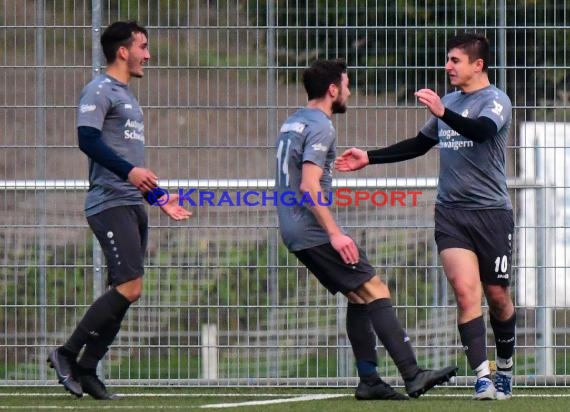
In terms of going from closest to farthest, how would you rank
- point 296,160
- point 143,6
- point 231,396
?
point 296,160
point 231,396
point 143,6

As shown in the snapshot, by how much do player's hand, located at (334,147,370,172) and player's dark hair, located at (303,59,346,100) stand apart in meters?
0.41

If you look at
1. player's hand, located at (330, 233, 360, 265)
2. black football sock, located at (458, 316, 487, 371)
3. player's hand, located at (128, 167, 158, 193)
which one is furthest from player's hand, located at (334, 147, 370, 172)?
player's hand, located at (128, 167, 158, 193)

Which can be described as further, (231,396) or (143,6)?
(143,6)

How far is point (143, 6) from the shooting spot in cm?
995

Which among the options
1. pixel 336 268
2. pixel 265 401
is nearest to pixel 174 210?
pixel 336 268

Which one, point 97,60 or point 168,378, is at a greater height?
point 97,60

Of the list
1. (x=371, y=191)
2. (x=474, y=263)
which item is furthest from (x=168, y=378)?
(x=474, y=263)

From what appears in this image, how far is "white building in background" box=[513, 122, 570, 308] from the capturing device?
9875 mm

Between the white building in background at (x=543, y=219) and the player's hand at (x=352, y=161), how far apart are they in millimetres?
1398

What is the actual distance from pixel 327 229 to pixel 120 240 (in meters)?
1.07

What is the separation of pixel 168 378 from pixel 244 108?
5.38 ft

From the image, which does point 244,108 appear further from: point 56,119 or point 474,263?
point 474,263

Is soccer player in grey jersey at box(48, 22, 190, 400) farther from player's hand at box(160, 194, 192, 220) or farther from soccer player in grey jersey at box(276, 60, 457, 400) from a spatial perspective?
soccer player in grey jersey at box(276, 60, 457, 400)

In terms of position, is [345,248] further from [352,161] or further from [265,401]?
[265,401]
